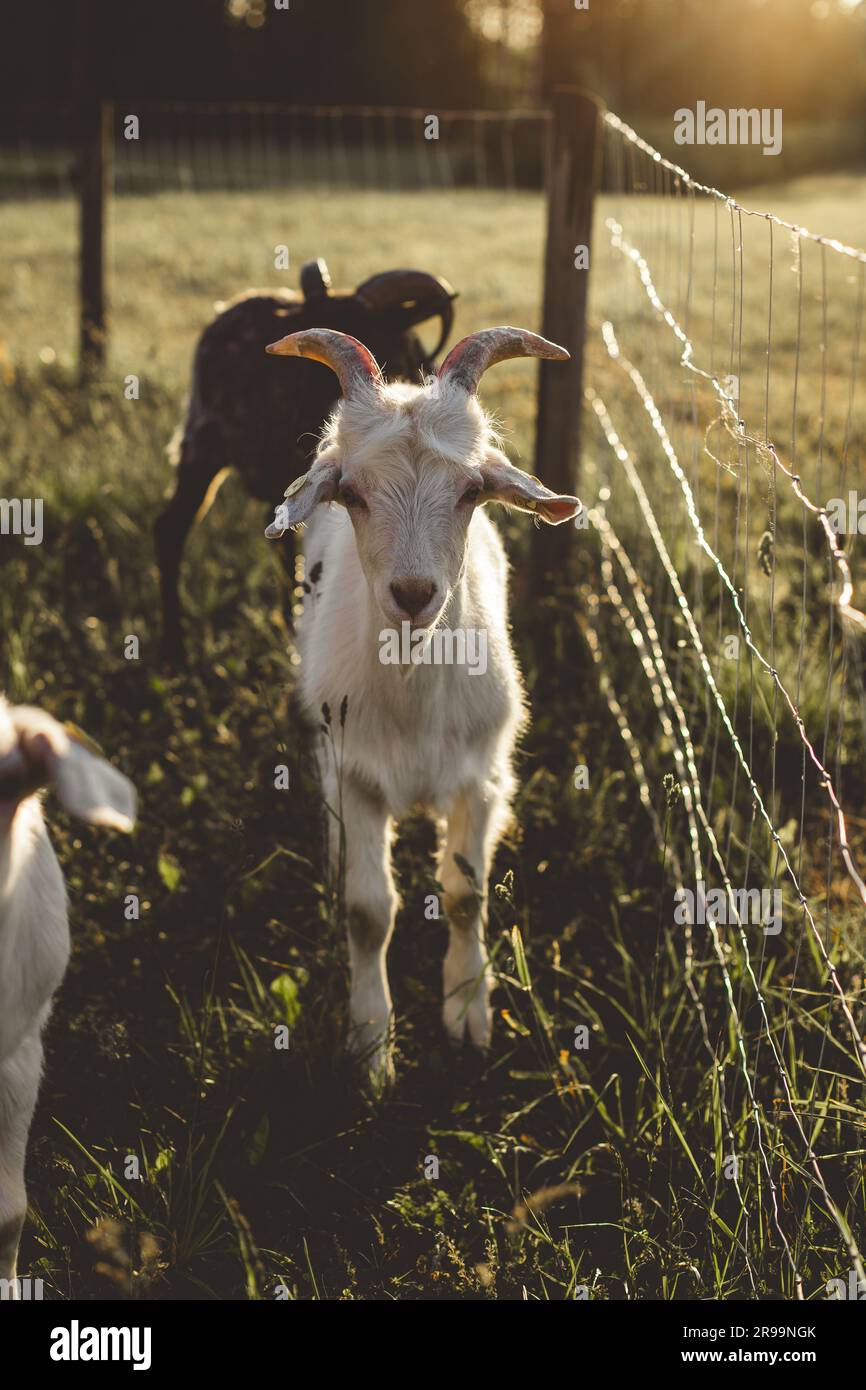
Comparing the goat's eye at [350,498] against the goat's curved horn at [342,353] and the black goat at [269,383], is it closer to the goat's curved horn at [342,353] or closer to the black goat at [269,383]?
the goat's curved horn at [342,353]

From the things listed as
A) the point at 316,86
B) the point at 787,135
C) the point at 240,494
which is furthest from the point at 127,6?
the point at 240,494

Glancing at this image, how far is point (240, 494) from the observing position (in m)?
6.66

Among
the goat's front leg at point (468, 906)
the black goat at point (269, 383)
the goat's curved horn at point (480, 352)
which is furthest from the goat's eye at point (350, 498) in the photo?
the black goat at point (269, 383)

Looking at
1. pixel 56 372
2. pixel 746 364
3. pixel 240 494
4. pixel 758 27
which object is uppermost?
pixel 758 27

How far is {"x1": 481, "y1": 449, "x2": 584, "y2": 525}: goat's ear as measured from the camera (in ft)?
10.2

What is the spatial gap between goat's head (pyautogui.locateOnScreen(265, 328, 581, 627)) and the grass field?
52 centimetres

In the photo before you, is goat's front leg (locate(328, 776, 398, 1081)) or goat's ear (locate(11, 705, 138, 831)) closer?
goat's ear (locate(11, 705, 138, 831))

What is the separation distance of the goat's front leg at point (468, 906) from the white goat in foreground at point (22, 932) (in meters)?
1.26

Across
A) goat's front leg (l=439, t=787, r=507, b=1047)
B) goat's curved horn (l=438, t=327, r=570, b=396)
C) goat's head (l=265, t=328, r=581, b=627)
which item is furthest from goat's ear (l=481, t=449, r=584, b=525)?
goat's front leg (l=439, t=787, r=507, b=1047)

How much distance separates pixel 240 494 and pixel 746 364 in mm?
6492

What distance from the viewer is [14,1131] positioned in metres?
2.62

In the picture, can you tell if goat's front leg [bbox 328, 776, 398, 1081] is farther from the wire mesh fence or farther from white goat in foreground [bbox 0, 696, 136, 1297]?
white goat in foreground [bbox 0, 696, 136, 1297]

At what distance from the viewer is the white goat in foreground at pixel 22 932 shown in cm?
193

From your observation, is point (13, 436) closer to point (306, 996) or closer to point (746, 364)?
point (306, 996)
